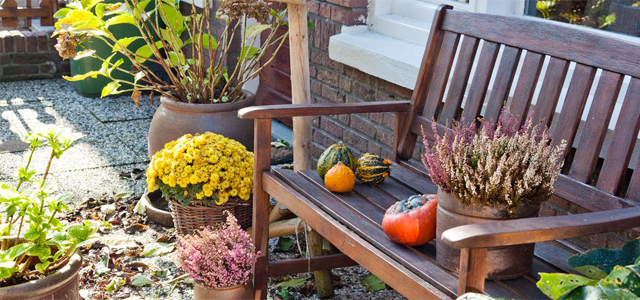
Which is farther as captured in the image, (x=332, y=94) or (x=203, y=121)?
(x=332, y=94)

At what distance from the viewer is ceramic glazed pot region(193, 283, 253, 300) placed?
2436 millimetres

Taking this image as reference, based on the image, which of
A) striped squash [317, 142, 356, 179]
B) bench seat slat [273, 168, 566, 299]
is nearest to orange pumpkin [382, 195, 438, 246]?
bench seat slat [273, 168, 566, 299]

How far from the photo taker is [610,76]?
212cm

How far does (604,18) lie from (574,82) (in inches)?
24.9

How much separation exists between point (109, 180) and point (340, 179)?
2024 mm

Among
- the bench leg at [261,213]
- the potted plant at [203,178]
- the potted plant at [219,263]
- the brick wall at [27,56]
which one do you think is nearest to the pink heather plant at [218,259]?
the potted plant at [219,263]

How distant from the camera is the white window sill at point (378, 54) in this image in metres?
3.19

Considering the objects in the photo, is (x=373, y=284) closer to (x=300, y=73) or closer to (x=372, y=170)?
(x=372, y=170)

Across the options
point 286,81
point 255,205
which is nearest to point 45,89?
point 286,81

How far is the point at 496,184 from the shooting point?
173 centimetres

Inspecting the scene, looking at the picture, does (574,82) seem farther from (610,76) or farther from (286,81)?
(286,81)

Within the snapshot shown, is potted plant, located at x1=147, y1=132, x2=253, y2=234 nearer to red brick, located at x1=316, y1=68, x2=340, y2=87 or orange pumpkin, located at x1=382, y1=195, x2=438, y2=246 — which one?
red brick, located at x1=316, y1=68, x2=340, y2=87

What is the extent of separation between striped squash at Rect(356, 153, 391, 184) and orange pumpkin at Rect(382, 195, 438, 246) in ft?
1.45

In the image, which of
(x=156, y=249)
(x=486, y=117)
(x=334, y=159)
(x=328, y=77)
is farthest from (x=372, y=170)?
(x=328, y=77)
